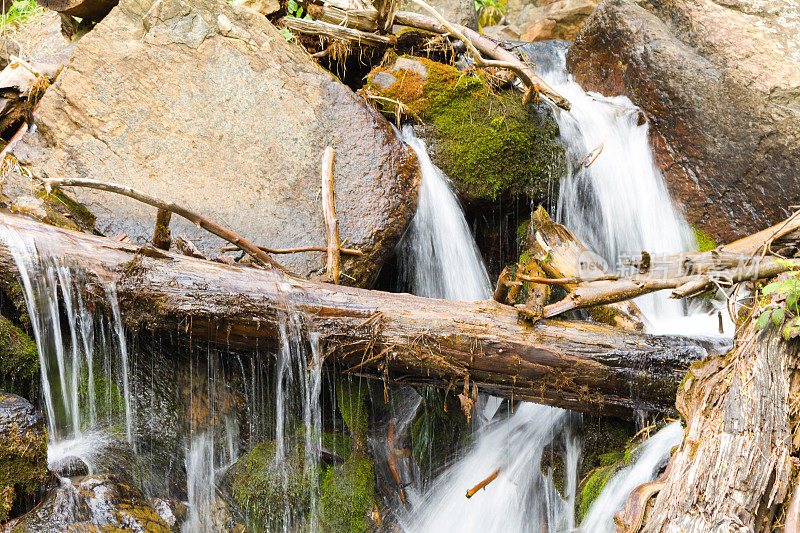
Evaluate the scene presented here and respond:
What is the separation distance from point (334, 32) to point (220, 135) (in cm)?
169

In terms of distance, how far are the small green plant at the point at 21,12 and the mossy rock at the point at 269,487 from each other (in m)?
7.26

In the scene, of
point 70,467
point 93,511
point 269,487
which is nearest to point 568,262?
point 269,487

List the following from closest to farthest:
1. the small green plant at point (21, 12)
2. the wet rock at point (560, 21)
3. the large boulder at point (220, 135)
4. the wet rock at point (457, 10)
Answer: the large boulder at point (220, 135) → the small green plant at point (21, 12) → the wet rock at point (457, 10) → the wet rock at point (560, 21)

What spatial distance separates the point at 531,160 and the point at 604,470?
8.91 ft

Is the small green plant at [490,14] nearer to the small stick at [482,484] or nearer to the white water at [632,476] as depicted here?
the small stick at [482,484]

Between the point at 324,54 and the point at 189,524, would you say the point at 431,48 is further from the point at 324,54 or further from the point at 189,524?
the point at 189,524

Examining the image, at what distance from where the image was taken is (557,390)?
10.5ft

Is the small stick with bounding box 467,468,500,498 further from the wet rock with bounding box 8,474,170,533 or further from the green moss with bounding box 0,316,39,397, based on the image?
the green moss with bounding box 0,316,39,397

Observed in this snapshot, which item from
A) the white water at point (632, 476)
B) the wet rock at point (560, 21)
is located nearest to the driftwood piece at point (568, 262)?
the white water at point (632, 476)

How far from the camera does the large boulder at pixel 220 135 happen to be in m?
4.29

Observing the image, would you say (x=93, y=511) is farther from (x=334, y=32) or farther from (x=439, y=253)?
(x=334, y=32)

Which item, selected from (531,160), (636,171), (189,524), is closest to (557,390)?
(189,524)

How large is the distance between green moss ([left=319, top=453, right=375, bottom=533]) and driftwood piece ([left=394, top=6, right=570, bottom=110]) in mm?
3298

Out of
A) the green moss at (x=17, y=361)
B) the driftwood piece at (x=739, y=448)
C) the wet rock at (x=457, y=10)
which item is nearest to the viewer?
the driftwood piece at (x=739, y=448)
